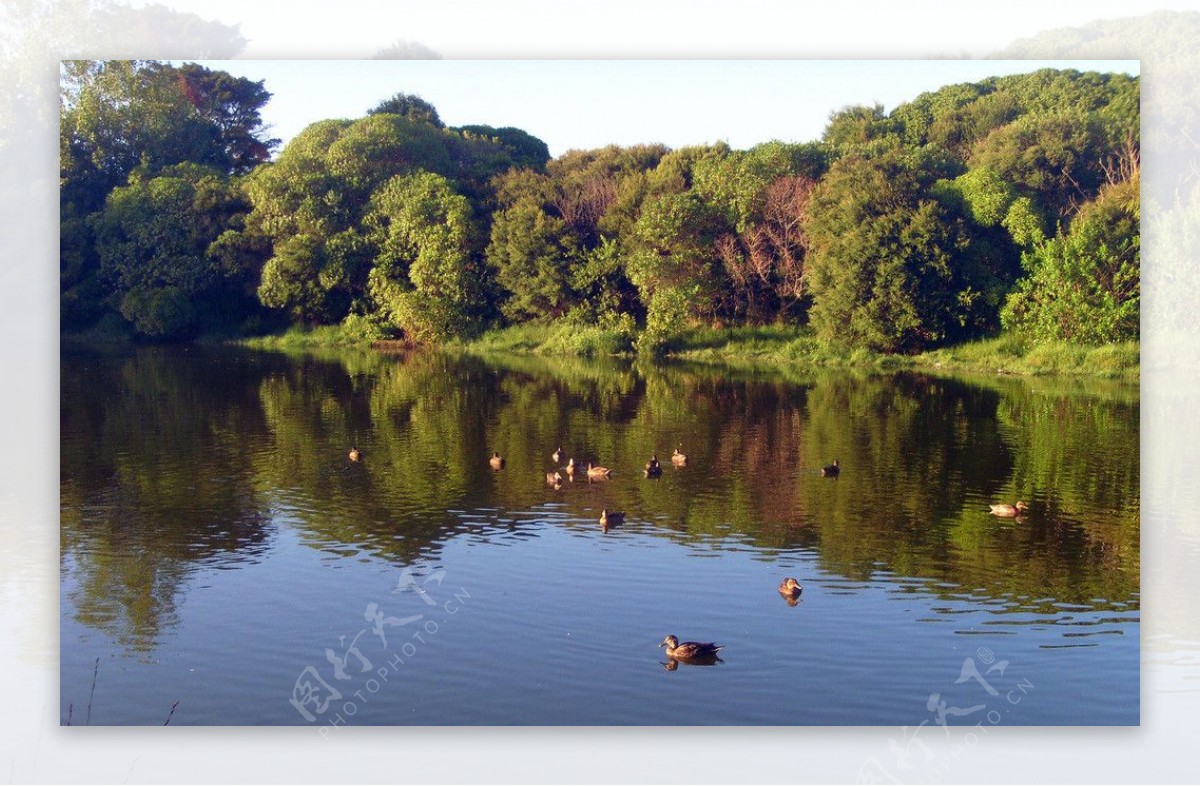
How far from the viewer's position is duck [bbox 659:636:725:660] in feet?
44.5

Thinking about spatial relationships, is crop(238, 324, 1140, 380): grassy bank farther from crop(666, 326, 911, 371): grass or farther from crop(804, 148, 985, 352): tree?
crop(804, 148, 985, 352): tree

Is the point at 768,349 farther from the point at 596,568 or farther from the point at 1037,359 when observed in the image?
the point at 596,568

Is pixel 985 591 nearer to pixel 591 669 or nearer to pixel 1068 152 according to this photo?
pixel 591 669

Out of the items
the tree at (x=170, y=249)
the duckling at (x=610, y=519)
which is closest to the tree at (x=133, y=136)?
the tree at (x=170, y=249)

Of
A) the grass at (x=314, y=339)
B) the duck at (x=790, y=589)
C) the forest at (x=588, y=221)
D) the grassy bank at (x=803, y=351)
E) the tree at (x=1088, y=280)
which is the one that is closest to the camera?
the duck at (x=790, y=589)

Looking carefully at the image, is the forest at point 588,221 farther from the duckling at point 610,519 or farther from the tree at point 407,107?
the duckling at point 610,519

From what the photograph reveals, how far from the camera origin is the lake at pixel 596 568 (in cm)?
1275

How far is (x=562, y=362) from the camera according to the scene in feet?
159

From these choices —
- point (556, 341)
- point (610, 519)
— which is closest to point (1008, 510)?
point (610, 519)

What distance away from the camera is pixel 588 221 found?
56250mm

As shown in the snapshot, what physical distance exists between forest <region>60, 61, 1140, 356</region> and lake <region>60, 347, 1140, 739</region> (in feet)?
41.2

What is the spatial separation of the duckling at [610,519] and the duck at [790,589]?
4.13 m

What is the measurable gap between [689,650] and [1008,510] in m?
8.73

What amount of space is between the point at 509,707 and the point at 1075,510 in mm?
11841
